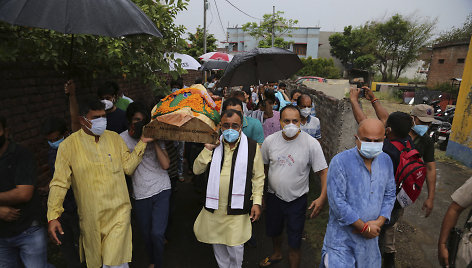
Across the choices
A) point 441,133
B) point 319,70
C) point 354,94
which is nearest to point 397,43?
point 319,70

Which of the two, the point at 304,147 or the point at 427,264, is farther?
the point at 427,264

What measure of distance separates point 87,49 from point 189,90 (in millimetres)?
1941

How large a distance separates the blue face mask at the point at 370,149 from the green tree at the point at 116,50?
310 centimetres

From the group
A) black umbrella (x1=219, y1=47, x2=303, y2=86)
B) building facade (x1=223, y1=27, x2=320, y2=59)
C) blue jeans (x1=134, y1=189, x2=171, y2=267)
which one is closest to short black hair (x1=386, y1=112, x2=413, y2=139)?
black umbrella (x1=219, y1=47, x2=303, y2=86)

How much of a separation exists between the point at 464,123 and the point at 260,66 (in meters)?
5.65

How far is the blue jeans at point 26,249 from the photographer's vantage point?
2359 millimetres

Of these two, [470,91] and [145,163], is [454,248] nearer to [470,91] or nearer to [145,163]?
[145,163]

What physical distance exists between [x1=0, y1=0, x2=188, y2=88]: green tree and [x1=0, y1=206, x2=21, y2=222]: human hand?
1.82 meters

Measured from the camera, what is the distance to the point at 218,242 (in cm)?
279

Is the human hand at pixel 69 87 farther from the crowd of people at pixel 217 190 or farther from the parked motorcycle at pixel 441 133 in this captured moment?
the parked motorcycle at pixel 441 133

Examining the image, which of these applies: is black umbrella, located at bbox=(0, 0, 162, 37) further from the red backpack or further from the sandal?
the sandal

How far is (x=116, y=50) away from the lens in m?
3.88

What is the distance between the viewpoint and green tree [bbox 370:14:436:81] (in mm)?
36094

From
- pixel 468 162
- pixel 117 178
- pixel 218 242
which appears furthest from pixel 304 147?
pixel 468 162
